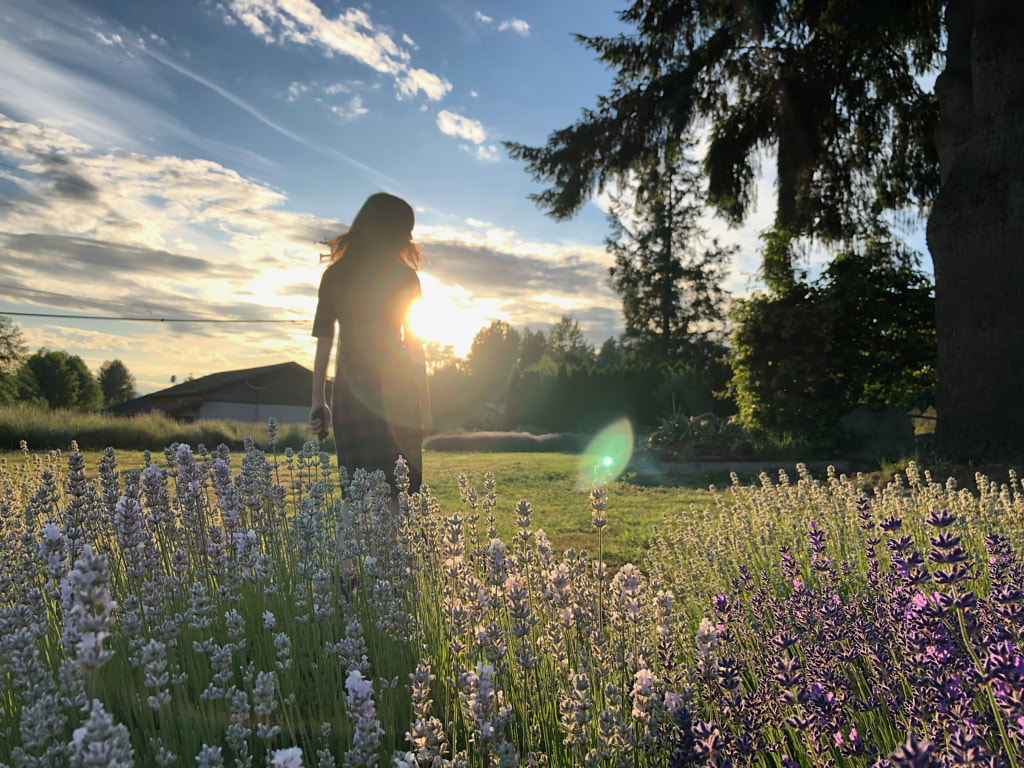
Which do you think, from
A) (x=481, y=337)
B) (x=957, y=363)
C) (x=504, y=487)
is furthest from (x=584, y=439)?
(x=481, y=337)

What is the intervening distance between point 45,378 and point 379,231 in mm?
77989

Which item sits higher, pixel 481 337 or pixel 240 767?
pixel 481 337

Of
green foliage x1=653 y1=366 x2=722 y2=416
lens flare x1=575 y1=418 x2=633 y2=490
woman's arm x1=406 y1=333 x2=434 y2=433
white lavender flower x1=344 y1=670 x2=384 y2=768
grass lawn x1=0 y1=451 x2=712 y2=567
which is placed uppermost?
green foliage x1=653 y1=366 x2=722 y2=416

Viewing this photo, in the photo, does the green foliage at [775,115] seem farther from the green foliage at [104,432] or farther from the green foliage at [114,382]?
the green foliage at [114,382]

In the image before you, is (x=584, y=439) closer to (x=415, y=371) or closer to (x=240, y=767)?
(x=415, y=371)

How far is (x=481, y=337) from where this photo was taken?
7612cm

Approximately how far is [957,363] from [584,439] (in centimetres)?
1306

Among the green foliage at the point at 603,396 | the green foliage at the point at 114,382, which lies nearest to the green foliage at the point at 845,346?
the green foliage at the point at 603,396

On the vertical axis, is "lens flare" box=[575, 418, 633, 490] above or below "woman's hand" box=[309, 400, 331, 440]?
below

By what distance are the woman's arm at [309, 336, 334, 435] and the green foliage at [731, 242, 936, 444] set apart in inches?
400

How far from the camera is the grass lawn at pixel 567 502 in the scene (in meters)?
6.18

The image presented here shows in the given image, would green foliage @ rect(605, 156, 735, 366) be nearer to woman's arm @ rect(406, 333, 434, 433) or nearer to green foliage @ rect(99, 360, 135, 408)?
woman's arm @ rect(406, 333, 434, 433)

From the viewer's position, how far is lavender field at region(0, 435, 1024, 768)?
148 cm

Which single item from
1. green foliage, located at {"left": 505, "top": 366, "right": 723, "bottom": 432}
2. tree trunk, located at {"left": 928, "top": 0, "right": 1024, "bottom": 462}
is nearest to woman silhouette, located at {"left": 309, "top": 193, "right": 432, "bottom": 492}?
tree trunk, located at {"left": 928, "top": 0, "right": 1024, "bottom": 462}
